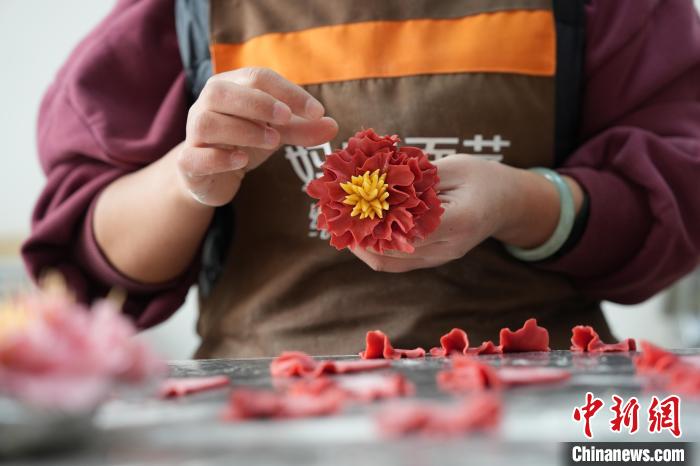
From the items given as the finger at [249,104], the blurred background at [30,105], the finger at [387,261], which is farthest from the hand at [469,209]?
the blurred background at [30,105]

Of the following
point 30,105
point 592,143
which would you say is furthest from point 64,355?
point 30,105

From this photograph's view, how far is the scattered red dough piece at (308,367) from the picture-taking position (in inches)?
17.7

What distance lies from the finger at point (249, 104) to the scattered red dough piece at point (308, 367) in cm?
16

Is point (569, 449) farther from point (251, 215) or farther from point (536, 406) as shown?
point (251, 215)

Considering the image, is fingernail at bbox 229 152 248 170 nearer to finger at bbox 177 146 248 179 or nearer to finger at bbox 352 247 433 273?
finger at bbox 177 146 248 179

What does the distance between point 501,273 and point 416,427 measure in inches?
17.2

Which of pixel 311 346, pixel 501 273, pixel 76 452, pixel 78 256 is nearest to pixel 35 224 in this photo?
pixel 78 256

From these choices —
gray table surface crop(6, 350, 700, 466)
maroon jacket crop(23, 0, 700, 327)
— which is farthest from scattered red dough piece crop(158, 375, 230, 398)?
maroon jacket crop(23, 0, 700, 327)

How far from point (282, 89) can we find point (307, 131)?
0.12ft

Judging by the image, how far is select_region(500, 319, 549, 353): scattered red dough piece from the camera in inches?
21.5

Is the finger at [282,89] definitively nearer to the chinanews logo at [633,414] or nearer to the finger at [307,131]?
the finger at [307,131]

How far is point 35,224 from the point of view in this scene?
785mm

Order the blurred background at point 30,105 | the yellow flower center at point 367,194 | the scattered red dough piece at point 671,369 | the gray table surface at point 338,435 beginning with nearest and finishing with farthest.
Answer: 1. the gray table surface at point 338,435
2. the scattered red dough piece at point 671,369
3. the yellow flower center at point 367,194
4. the blurred background at point 30,105

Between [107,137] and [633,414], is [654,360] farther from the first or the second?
[107,137]
